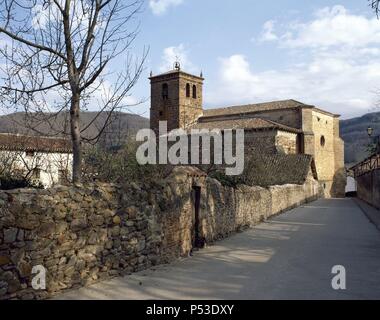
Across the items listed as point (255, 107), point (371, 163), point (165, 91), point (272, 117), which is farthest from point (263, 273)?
point (165, 91)

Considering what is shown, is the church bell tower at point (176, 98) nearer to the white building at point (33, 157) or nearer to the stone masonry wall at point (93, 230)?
the white building at point (33, 157)

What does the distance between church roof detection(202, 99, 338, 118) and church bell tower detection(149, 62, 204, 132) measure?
1908mm

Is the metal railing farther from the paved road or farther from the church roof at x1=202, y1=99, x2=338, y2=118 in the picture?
the paved road

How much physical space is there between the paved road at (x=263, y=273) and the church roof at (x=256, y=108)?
3169 cm

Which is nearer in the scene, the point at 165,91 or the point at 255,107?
the point at 255,107

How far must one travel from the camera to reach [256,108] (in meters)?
44.7

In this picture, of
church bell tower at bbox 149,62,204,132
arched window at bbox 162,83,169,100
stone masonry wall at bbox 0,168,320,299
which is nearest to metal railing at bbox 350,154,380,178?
stone masonry wall at bbox 0,168,320,299

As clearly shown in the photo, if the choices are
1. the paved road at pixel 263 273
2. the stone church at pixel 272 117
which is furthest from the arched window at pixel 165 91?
the paved road at pixel 263 273

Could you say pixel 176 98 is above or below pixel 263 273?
→ above

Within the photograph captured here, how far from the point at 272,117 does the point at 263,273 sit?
1452 inches

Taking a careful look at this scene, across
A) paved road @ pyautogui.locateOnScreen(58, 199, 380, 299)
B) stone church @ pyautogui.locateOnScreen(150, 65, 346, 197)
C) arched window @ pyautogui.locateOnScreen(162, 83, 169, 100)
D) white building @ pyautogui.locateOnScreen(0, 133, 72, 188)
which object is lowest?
paved road @ pyautogui.locateOnScreen(58, 199, 380, 299)

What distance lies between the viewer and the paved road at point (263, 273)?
5793 mm

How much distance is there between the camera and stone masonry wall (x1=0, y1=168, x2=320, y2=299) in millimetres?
4957

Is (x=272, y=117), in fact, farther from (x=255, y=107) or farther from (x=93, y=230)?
(x=93, y=230)
